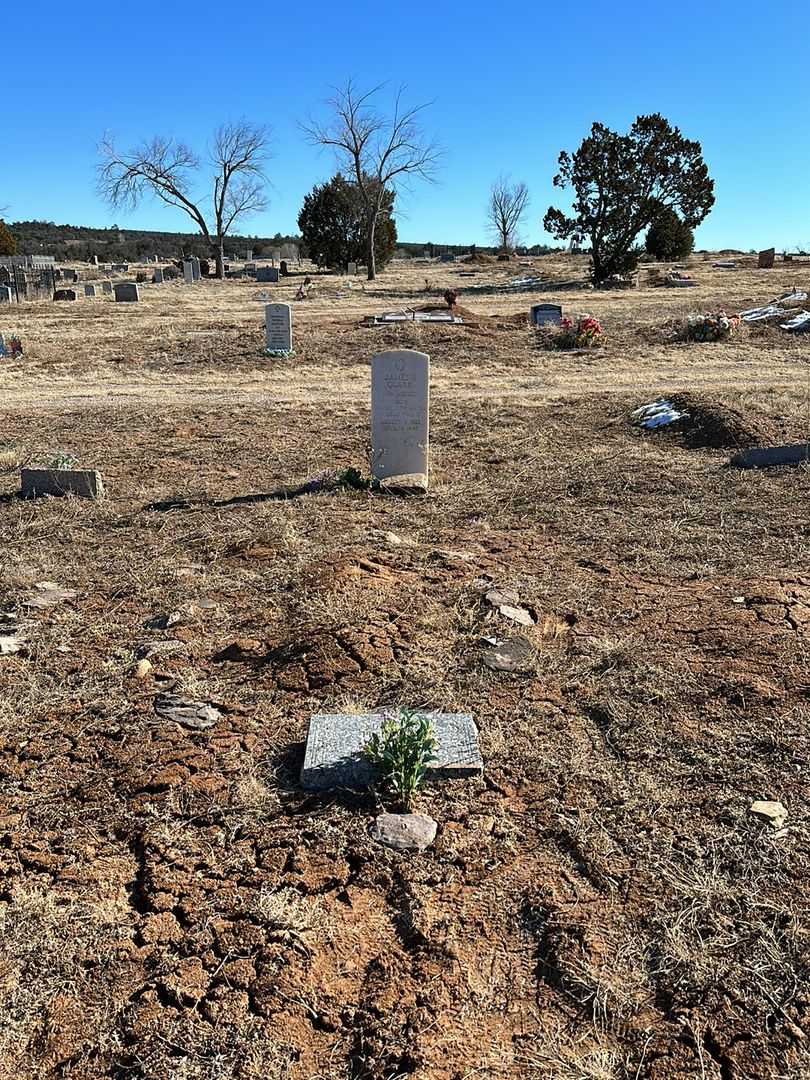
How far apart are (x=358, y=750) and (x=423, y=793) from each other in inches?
12.1

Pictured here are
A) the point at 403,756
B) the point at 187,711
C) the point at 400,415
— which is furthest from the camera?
the point at 400,415

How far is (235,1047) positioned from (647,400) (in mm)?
10553

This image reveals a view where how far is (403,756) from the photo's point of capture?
3.04 m

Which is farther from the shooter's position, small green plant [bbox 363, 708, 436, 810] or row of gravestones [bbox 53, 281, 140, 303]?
row of gravestones [bbox 53, 281, 140, 303]

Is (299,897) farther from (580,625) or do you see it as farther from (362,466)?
(362,466)

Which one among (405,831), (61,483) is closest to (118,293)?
(61,483)

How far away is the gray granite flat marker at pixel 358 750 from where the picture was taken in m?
3.12

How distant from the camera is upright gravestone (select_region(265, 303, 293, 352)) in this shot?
16.0 meters

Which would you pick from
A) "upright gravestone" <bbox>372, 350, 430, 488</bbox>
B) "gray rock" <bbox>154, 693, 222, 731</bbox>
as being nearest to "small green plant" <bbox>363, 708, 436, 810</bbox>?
"gray rock" <bbox>154, 693, 222, 731</bbox>

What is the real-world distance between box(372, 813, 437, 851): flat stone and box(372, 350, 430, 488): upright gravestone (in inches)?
179

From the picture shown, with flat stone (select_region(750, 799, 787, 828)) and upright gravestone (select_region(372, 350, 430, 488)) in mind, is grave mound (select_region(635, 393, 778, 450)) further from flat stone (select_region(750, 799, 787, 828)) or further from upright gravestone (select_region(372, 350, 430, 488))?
flat stone (select_region(750, 799, 787, 828))

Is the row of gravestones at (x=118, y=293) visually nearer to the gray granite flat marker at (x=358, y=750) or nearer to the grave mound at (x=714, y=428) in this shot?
the grave mound at (x=714, y=428)

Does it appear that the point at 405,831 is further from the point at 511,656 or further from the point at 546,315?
the point at 546,315

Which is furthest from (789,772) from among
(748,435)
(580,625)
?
(748,435)
